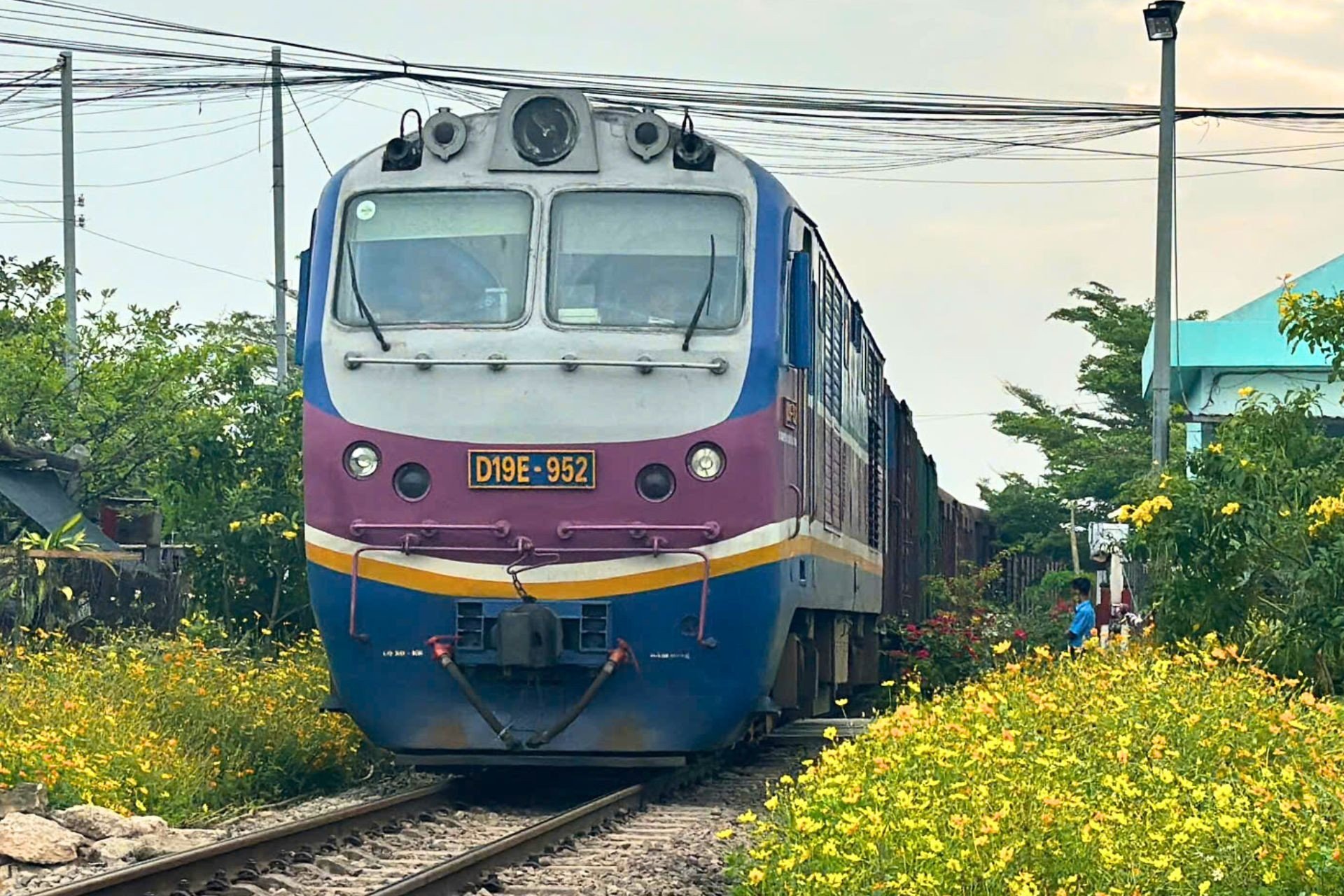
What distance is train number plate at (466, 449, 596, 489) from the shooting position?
398 inches

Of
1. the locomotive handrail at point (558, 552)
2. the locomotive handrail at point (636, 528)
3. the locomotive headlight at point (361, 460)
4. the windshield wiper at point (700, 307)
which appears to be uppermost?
the windshield wiper at point (700, 307)

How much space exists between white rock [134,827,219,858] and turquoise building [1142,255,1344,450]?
19.3 m

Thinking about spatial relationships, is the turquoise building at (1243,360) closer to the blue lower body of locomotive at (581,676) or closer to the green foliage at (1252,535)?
the green foliage at (1252,535)

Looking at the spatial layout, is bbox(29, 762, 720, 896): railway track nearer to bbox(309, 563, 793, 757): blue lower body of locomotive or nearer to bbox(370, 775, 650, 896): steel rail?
bbox(370, 775, 650, 896): steel rail

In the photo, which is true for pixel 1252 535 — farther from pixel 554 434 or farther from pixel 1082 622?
pixel 554 434

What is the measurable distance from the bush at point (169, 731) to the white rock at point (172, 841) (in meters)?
0.78

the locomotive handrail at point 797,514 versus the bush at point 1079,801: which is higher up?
the locomotive handrail at point 797,514

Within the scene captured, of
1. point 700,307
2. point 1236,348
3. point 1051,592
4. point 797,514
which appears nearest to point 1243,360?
point 1236,348

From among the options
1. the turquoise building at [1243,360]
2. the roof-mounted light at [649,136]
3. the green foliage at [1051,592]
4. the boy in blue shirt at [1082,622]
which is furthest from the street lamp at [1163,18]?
the roof-mounted light at [649,136]

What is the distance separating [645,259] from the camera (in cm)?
1055

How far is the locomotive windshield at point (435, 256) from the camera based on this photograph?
10539 mm

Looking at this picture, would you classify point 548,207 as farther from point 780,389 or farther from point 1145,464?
point 1145,464

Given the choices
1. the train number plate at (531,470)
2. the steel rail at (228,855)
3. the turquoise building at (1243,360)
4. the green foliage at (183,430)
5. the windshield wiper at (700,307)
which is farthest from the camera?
the turquoise building at (1243,360)

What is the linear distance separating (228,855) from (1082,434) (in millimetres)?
38277
